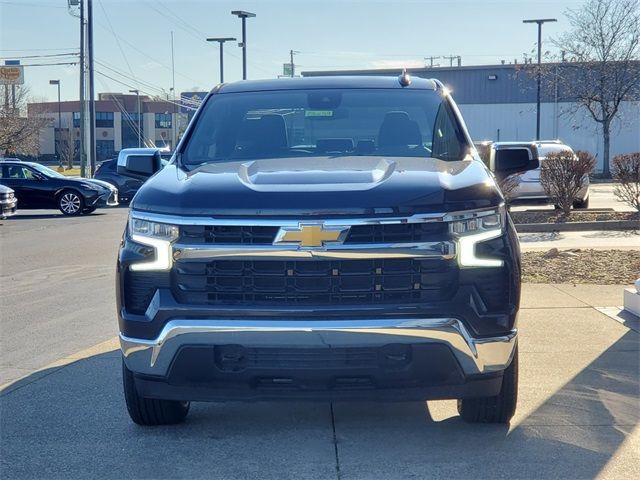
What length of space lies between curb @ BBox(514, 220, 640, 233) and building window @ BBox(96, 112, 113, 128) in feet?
295

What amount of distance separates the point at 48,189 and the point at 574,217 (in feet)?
46.3

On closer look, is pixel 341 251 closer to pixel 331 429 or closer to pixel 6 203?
pixel 331 429

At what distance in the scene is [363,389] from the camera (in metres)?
4.20

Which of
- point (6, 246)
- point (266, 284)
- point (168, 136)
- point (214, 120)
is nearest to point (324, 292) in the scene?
point (266, 284)

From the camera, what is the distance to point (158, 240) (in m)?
4.25

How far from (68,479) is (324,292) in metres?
1.52

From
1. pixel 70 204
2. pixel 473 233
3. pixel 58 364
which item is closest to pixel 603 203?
pixel 70 204

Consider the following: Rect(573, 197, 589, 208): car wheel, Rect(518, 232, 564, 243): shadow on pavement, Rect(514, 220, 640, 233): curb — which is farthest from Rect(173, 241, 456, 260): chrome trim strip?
Rect(573, 197, 589, 208): car wheel

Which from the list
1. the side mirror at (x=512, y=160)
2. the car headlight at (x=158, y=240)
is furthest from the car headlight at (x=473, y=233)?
the side mirror at (x=512, y=160)

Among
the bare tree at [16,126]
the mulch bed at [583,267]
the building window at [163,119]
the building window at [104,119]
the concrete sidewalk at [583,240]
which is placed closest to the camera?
the mulch bed at [583,267]

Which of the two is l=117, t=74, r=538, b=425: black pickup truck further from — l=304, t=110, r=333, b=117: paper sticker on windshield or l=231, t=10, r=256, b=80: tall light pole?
l=231, t=10, r=256, b=80: tall light pole

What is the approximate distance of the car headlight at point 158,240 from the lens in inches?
165

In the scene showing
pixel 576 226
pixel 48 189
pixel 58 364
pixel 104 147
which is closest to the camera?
pixel 58 364

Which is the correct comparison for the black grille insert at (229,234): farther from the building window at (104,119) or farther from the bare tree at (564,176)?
the building window at (104,119)
